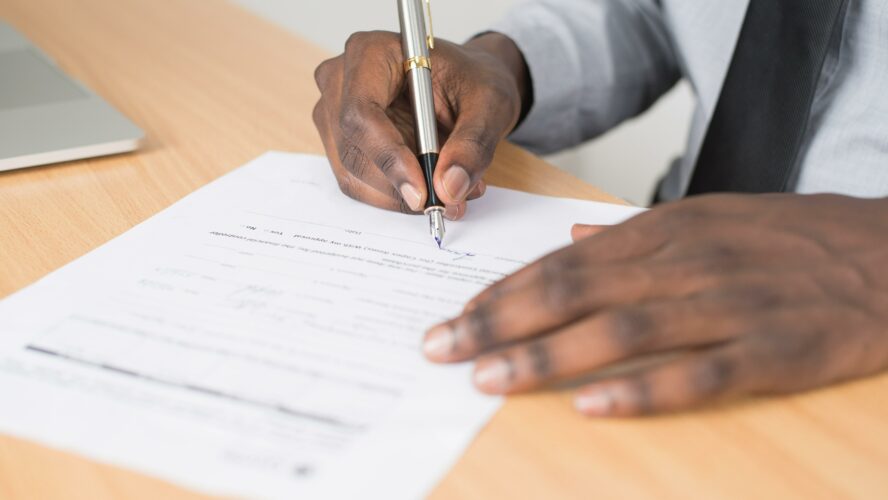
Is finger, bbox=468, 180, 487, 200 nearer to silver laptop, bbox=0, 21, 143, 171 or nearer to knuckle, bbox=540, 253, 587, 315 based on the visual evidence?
knuckle, bbox=540, 253, 587, 315

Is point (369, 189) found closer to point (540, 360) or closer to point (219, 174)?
point (219, 174)

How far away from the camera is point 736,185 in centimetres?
78

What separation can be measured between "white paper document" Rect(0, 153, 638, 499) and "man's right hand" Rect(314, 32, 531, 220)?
1.1 inches

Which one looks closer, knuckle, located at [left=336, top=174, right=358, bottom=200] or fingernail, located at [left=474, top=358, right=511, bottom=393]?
fingernail, located at [left=474, top=358, right=511, bottom=393]

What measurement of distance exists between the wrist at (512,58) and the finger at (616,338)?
1.50 ft

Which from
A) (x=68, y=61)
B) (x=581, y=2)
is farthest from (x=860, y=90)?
(x=68, y=61)

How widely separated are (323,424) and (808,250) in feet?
0.88

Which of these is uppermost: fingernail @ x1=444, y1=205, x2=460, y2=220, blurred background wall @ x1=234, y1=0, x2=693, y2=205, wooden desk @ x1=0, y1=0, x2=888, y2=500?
fingernail @ x1=444, y1=205, x2=460, y2=220

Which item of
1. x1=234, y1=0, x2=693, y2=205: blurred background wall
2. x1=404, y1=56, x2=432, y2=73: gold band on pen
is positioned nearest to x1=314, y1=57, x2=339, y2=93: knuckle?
x1=404, y1=56, x2=432, y2=73: gold band on pen

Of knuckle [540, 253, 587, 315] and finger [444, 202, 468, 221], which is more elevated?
knuckle [540, 253, 587, 315]

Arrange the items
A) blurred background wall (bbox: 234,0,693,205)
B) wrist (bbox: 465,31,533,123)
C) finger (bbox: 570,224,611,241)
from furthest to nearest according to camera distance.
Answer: blurred background wall (bbox: 234,0,693,205) → wrist (bbox: 465,31,533,123) → finger (bbox: 570,224,611,241)

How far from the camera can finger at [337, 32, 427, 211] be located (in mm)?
559

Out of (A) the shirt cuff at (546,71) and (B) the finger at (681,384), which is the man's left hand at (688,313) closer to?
(B) the finger at (681,384)

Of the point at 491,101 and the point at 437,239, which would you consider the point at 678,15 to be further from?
the point at 437,239
